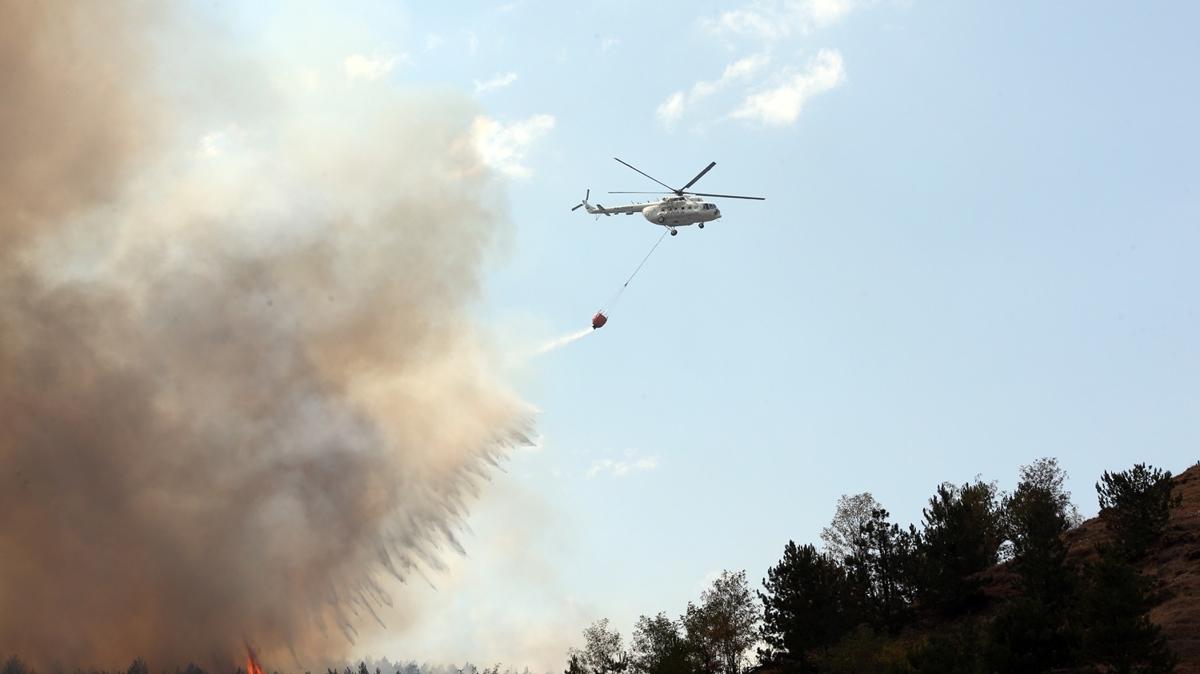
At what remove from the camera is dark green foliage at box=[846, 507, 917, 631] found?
379ft

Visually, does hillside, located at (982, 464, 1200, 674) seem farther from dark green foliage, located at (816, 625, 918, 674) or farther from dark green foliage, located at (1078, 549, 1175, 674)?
dark green foliage, located at (816, 625, 918, 674)

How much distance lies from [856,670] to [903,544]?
33322mm

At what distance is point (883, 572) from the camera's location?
12256 cm

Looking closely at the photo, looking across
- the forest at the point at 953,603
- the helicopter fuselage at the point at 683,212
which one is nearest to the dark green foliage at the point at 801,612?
the forest at the point at 953,603

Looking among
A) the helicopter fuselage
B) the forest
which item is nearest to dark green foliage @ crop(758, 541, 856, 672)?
the forest

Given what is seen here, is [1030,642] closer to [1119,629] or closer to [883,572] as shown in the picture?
[1119,629]

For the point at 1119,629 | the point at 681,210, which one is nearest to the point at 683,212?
the point at 681,210

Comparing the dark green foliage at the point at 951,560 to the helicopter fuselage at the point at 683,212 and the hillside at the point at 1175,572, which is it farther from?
the helicopter fuselage at the point at 683,212

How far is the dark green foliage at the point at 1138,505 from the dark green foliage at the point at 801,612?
95.0 feet

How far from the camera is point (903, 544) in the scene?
122 m

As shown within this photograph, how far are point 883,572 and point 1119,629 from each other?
49.6 m

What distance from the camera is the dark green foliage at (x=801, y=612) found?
3962 inches

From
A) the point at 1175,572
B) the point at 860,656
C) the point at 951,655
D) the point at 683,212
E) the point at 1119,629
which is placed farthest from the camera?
the point at 683,212

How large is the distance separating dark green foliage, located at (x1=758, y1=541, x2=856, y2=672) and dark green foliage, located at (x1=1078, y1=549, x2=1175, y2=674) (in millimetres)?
27424
